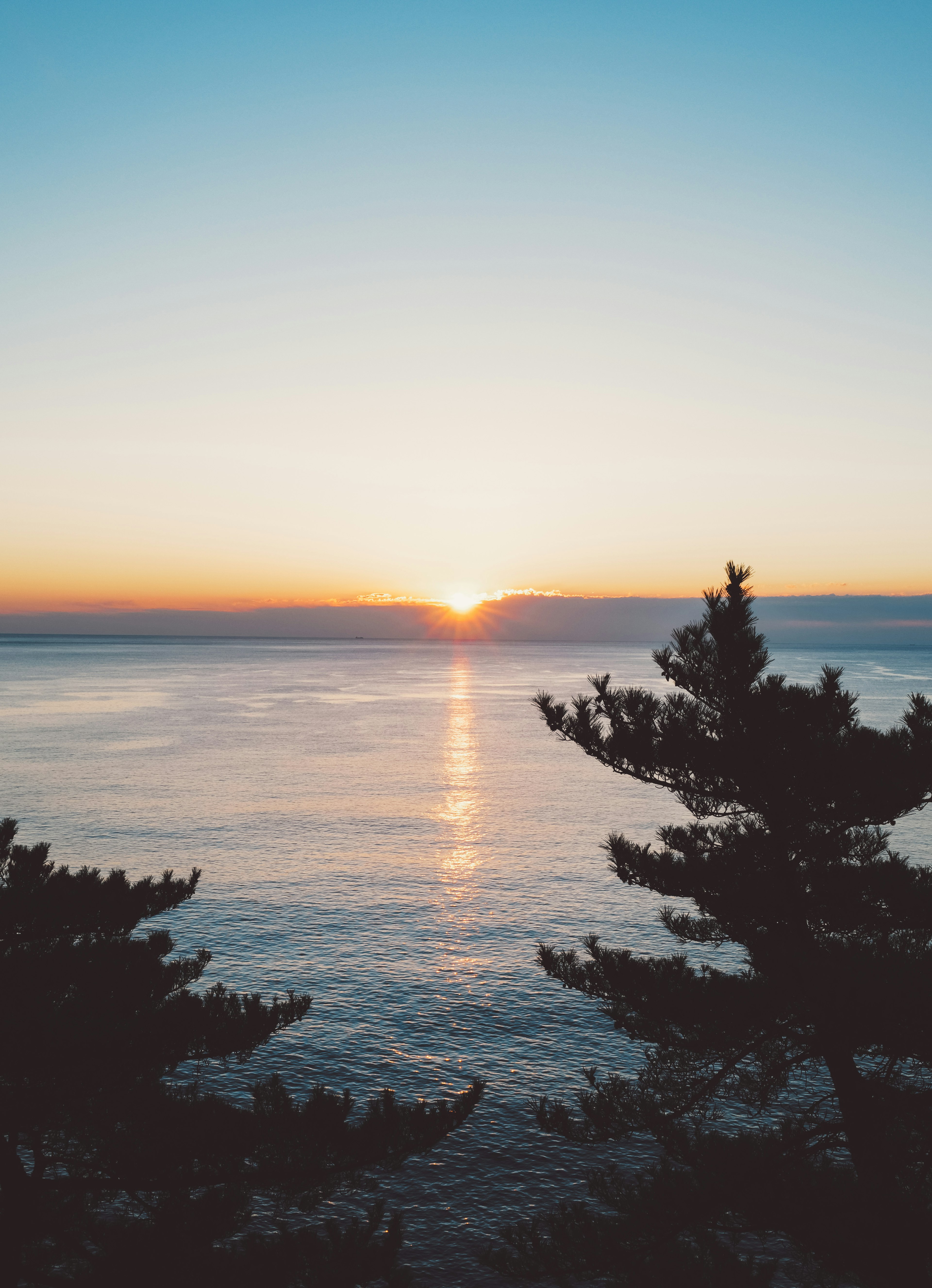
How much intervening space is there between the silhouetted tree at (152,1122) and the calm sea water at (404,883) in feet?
21.6

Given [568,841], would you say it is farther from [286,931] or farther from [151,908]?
[151,908]

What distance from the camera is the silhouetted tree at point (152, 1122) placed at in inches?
366

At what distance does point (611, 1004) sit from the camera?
14.7 meters

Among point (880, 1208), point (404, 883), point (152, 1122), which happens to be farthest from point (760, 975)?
point (404, 883)

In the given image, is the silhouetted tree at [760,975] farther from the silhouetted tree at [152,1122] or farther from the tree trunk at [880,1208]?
the silhouetted tree at [152,1122]

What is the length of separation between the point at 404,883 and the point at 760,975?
27.4 metres

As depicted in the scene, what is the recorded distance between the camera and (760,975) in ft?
39.6

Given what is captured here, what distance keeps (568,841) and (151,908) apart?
37141 millimetres

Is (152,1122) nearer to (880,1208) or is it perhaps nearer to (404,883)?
(880,1208)

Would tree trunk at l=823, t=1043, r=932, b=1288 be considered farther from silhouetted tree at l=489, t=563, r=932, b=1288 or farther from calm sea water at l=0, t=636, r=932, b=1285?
calm sea water at l=0, t=636, r=932, b=1285

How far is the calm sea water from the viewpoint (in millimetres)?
19172

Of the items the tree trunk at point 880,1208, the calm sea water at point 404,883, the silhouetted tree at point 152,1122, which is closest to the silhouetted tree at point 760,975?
the tree trunk at point 880,1208

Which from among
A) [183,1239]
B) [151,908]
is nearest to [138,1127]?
[183,1239]

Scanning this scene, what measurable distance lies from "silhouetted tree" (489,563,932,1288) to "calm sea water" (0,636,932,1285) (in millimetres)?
5405
